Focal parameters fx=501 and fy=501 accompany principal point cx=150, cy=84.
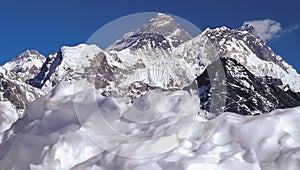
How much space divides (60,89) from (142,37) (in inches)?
78.0

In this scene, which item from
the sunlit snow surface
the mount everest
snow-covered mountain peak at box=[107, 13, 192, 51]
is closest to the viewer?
the sunlit snow surface

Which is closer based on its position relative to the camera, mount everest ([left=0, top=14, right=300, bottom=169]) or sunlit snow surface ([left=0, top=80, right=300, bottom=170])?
sunlit snow surface ([left=0, top=80, right=300, bottom=170])

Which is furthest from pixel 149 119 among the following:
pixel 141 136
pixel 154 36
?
pixel 154 36

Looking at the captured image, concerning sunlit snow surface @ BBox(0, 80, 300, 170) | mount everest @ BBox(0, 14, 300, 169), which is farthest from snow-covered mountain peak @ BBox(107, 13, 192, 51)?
sunlit snow surface @ BBox(0, 80, 300, 170)

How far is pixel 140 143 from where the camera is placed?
7.98 meters

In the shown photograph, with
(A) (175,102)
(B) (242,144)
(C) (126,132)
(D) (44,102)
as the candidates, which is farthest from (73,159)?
(B) (242,144)

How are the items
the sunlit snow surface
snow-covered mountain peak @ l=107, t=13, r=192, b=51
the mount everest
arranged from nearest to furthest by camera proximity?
1. the sunlit snow surface
2. the mount everest
3. snow-covered mountain peak @ l=107, t=13, r=192, b=51

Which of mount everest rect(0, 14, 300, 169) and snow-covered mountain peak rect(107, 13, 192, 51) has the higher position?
snow-covered mountain peak rect(107, 13, 192, 51)

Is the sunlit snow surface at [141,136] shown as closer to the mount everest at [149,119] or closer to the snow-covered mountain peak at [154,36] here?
the mount everest at [149,119]

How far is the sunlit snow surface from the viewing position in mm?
7445

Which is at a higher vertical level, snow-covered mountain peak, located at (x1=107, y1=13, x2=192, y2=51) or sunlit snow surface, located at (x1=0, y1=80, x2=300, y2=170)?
snow-covered mountain peak, located at (x1=107, y1=13, x2=192, y2=51)

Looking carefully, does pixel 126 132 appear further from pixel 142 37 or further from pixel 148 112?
pixel 142 37

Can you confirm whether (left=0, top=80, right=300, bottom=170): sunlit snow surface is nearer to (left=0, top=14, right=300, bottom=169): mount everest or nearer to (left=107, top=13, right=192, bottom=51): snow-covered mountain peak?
(left=0, top=14, right=300, bottom=169): mount everest

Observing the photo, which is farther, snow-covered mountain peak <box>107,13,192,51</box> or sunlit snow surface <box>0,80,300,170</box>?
snow-covered mountain peak <box>107,13,192,51</box>
